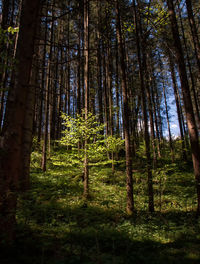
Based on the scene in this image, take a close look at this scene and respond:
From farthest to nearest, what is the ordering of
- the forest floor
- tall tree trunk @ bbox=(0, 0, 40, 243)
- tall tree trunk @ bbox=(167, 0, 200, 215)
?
tall tree trunk @ bbox=(167, 0, 200, 215) < the forest floor < tall tree trunk @ bbox=(0, 0, 40, 243)

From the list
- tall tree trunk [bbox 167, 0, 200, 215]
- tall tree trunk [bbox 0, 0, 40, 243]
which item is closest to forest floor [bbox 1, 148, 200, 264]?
tall tree trunk [bbox 0, 0, 40, 243]

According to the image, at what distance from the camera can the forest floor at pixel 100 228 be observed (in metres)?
3.30

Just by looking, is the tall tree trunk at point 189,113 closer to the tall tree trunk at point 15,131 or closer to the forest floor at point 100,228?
the forest floor at point 100,228

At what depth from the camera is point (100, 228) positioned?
5.21m

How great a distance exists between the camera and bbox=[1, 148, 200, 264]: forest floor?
330 cm

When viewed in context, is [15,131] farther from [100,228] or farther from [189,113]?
[189,113]

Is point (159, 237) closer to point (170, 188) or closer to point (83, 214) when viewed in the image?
point (83, 214)

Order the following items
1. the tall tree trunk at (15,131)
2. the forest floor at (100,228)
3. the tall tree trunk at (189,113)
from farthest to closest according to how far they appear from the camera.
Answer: the tall tree trunk at (189,113), the forest floor at (100,228), the tall tree trunk at (15,131)

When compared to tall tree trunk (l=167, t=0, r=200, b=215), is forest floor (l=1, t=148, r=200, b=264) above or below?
below

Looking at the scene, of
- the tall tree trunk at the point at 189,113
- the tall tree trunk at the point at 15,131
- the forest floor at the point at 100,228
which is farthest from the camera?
the tall tree trunk at the point at 189,113

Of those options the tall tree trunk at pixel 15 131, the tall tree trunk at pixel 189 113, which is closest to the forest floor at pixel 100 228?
the tall tree trunk at pixel 15 131

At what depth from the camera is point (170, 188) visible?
10805 millimetres

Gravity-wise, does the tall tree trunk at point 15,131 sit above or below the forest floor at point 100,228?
above

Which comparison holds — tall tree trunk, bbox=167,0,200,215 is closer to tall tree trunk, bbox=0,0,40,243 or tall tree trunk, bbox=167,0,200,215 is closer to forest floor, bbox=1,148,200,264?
forest floor, bbox=1,148,200,264
